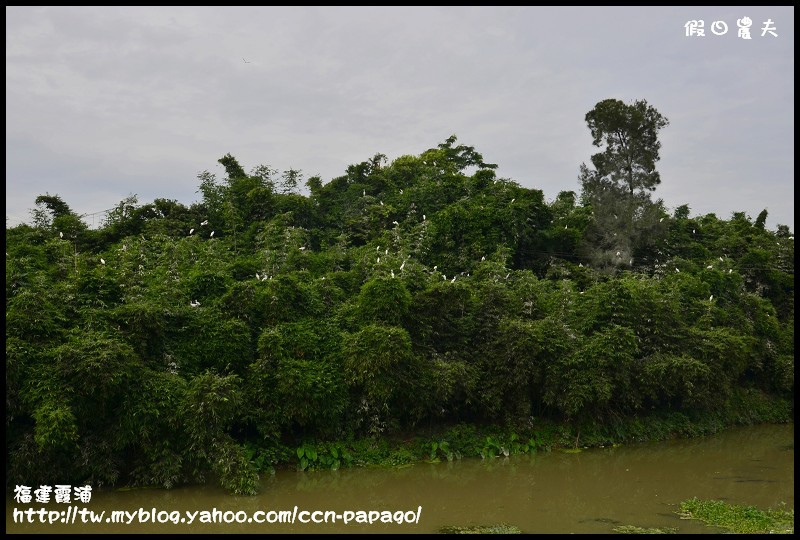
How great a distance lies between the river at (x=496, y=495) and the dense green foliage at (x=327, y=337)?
0.46m

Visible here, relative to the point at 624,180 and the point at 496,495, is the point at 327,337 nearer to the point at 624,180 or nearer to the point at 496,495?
the point at 496,495

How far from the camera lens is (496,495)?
10.9 metres

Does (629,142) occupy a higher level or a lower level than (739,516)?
higher

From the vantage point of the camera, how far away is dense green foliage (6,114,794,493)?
9938mm

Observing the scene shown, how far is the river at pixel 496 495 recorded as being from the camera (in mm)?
9227

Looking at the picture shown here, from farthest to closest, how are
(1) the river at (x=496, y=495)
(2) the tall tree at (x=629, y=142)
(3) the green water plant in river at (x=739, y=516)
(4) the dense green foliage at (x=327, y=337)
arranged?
(2) the tall tree at (x=629, y=142), (4) the dense green foliage at (x=327, y=337), (1) the river at (x=496, y=495), (3) the green water plant in river at (x=739, y=516)

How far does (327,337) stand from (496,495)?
4233 mm

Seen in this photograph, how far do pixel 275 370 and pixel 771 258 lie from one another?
18.7 meters

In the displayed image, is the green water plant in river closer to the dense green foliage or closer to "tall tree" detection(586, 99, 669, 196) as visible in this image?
the dense green foliage

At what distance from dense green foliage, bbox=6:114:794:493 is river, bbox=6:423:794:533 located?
46 centimetres

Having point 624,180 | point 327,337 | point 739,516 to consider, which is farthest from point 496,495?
point 624,180

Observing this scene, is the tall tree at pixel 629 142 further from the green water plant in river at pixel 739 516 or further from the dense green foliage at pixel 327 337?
the green water plant in river at pixel 739 516

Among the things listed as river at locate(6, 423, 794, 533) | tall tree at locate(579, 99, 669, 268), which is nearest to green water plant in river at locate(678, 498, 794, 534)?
river at locate(6, 423, 794, 533)

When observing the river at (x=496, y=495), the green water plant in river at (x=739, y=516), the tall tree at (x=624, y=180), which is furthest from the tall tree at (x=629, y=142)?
the green water plant in river at (x=739, y=516)
